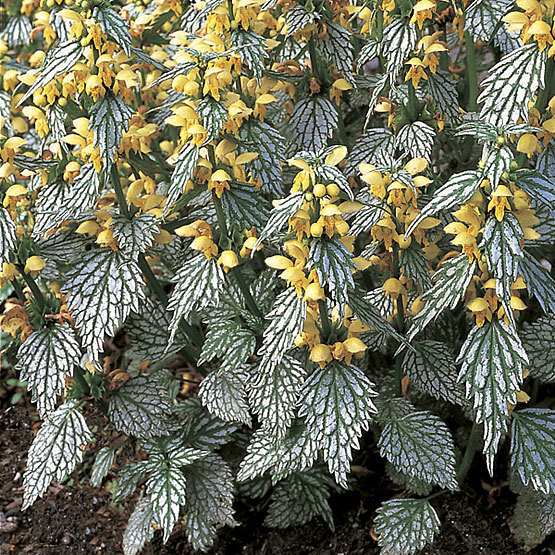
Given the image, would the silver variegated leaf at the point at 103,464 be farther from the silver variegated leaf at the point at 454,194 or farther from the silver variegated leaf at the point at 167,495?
the silver variegated leaf at the point at 454,194

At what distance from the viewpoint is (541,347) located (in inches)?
82.6

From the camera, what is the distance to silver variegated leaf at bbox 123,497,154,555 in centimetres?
228

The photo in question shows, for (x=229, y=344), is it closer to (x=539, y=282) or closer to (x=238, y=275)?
(x=238, y=275)

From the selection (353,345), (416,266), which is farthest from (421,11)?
(353,345)

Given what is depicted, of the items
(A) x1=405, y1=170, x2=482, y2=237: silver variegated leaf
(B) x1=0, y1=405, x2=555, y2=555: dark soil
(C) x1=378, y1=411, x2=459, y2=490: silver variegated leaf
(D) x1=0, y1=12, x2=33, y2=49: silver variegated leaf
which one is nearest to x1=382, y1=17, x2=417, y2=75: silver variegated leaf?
(A) x1=405, y1=170, x2=482, y2=237: silver variegated leaf

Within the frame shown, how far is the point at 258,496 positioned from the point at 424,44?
62.1 inches

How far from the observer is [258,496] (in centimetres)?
255

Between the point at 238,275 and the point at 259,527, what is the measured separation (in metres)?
1.06

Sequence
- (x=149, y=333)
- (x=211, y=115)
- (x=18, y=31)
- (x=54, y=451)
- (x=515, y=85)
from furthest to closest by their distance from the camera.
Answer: (x=18, y=31)
(x=149, y=333)
(x=54, y=451)
(x=211, y=115)
(x=515, y=85)

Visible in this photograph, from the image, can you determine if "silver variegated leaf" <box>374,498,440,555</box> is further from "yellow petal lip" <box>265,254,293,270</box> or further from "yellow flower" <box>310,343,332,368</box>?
"yellow petal lip" <box>265,254,293,270</box>

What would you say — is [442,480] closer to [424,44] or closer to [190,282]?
[190,282]

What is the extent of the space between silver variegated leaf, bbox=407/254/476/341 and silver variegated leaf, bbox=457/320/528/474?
0.13 metres

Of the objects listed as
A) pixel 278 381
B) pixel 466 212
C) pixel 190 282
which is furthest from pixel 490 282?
pixel 190 282

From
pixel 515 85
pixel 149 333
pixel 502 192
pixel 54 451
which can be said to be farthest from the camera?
pixel 149 333
